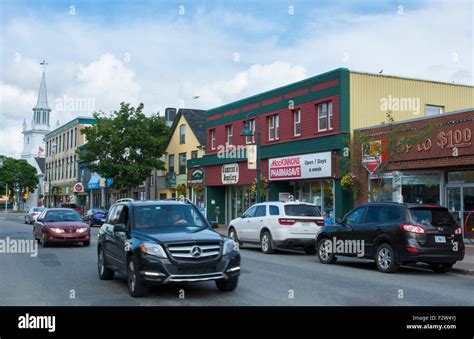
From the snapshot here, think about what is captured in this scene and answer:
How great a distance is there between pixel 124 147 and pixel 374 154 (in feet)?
90.7

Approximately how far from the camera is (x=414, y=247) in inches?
536

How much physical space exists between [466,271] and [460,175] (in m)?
8.29

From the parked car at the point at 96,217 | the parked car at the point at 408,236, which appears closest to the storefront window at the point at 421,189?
the parked car at the point at 408,236

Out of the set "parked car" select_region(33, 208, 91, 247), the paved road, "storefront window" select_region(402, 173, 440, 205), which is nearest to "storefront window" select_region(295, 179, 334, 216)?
"storefront window" select_region(402, 173, 440, 205)

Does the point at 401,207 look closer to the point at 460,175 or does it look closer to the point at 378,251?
the point at 378,251

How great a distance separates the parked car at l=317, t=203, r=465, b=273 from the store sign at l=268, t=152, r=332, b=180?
38.0 feet

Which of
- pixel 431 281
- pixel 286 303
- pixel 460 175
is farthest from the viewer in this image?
pixel 460 175

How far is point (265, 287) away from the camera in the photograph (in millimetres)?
11469

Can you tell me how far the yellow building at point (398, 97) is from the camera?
2662cm

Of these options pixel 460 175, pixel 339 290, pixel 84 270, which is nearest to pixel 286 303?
pixel 339 290

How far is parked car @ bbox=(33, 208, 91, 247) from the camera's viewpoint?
2112cm

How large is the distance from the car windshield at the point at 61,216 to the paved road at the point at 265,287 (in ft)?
19.3

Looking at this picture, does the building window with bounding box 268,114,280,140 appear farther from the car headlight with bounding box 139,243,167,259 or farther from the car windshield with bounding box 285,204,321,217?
the car headlight with bounding box 139,243,167,259
